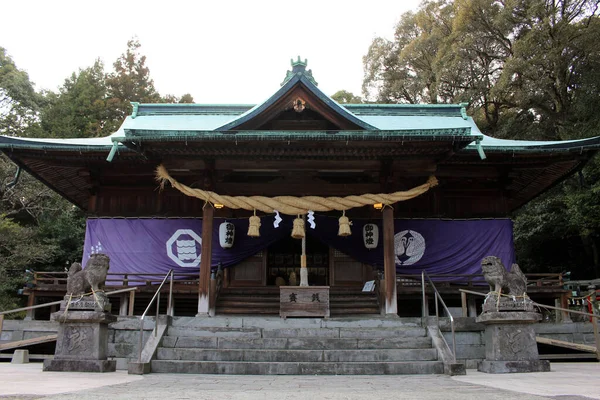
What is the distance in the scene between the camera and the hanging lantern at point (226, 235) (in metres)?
13.2

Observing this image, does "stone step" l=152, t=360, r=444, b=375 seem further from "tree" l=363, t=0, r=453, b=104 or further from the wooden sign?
→ "tree" l=363, t=0, r=453, b=104

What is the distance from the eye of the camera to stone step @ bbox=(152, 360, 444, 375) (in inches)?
322

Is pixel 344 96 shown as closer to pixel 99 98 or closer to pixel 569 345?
pixel 99 98

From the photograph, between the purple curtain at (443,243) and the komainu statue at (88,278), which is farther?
the purple curtain at (443,243)

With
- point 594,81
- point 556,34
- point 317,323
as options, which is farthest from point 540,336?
point 556,34

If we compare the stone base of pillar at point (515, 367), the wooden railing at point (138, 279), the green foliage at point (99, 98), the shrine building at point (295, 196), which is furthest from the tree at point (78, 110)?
the stone base of pillar at point (515, 367)

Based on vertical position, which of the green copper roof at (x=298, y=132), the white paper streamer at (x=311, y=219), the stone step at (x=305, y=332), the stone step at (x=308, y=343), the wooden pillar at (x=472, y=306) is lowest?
the stone step at (x=308, y=343)

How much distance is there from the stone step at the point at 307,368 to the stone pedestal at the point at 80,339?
1.11 m

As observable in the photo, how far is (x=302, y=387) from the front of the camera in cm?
634

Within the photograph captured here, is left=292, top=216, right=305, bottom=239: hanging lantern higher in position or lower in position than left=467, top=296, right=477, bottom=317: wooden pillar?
higher

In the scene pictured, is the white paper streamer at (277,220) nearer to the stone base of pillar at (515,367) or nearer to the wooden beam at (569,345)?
the stone base of pillar at (515,367)

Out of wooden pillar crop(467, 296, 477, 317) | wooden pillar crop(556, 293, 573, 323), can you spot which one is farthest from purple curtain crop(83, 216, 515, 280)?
wooden pillar crop(556, 293, 573, 323)

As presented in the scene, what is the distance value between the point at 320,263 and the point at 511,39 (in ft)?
59.7

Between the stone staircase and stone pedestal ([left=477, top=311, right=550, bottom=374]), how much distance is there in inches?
37.0
